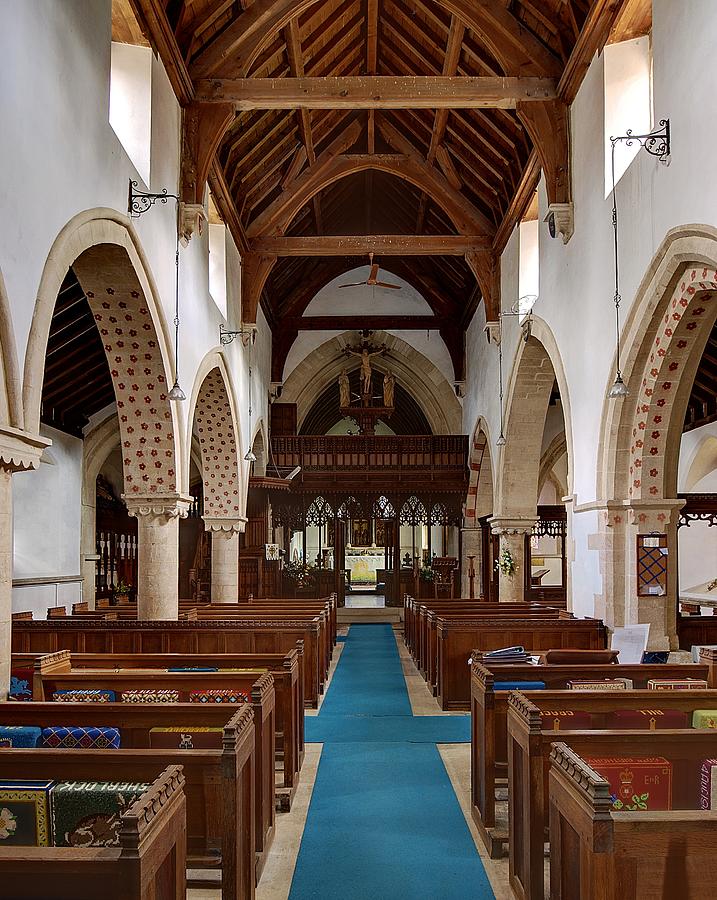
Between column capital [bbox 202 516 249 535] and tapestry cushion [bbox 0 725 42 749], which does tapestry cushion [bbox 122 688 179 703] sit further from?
column capital [bbox 202 516 249 535]

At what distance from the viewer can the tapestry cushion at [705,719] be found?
4273 millimetres

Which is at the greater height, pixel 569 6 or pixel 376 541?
pixel 569 6

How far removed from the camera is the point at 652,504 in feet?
26.7

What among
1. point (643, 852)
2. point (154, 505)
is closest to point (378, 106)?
point (154, 505)

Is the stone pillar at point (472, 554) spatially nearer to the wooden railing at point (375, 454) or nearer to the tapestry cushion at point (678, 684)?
the wooden railing at point (375, 454)

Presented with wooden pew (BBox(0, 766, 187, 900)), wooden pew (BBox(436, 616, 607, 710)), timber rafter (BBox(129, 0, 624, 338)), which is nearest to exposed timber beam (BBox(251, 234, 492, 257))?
timber rafter (BBox(129, 0, 624, 338))

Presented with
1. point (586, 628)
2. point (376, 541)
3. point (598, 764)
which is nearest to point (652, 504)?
point (586, 628)

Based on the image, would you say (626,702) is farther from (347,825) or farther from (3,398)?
(3,398)

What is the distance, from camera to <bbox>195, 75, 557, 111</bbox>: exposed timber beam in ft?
32.0

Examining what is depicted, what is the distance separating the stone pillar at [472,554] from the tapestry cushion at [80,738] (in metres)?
14.3

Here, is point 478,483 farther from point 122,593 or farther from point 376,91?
point 376,91

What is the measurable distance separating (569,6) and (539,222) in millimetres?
2909

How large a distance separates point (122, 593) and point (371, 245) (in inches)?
307

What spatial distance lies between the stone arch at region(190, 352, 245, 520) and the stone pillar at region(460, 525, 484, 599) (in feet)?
19.8
